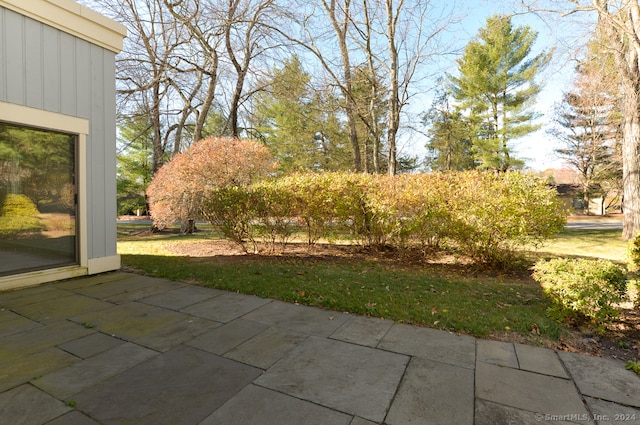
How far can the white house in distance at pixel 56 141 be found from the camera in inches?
167

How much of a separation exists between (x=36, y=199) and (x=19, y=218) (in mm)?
354

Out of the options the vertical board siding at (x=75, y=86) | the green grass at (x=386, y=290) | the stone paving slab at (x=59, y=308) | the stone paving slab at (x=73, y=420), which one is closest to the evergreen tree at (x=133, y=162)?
the vertical board siding at (x=75, y=86)

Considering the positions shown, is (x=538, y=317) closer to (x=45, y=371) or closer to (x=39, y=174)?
(x=45, y=371)

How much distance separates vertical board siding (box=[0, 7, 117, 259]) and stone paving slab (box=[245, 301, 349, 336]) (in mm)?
3515

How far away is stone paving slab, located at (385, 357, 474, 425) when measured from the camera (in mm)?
1797

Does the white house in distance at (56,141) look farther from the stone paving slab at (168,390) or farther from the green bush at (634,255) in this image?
the green bush at (634,255)

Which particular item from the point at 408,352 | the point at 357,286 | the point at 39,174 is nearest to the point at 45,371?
the point at 408,352

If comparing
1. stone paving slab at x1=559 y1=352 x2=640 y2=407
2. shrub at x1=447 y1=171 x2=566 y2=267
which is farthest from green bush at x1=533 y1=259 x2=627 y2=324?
shrub at x1=447 y1=171 x2=566 y2=267

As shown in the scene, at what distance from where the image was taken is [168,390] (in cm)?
202

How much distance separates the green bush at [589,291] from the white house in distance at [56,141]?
647cm

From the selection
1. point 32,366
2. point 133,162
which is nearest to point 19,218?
point 32,366

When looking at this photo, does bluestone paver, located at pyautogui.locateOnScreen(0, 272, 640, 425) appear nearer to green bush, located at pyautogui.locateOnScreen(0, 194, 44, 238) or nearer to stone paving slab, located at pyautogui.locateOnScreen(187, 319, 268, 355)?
stone paving slab, located at pyautogui.locateOnScreen(187, 319, 268, 355)

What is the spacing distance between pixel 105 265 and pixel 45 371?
342 centimetres

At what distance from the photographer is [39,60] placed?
4.38m
